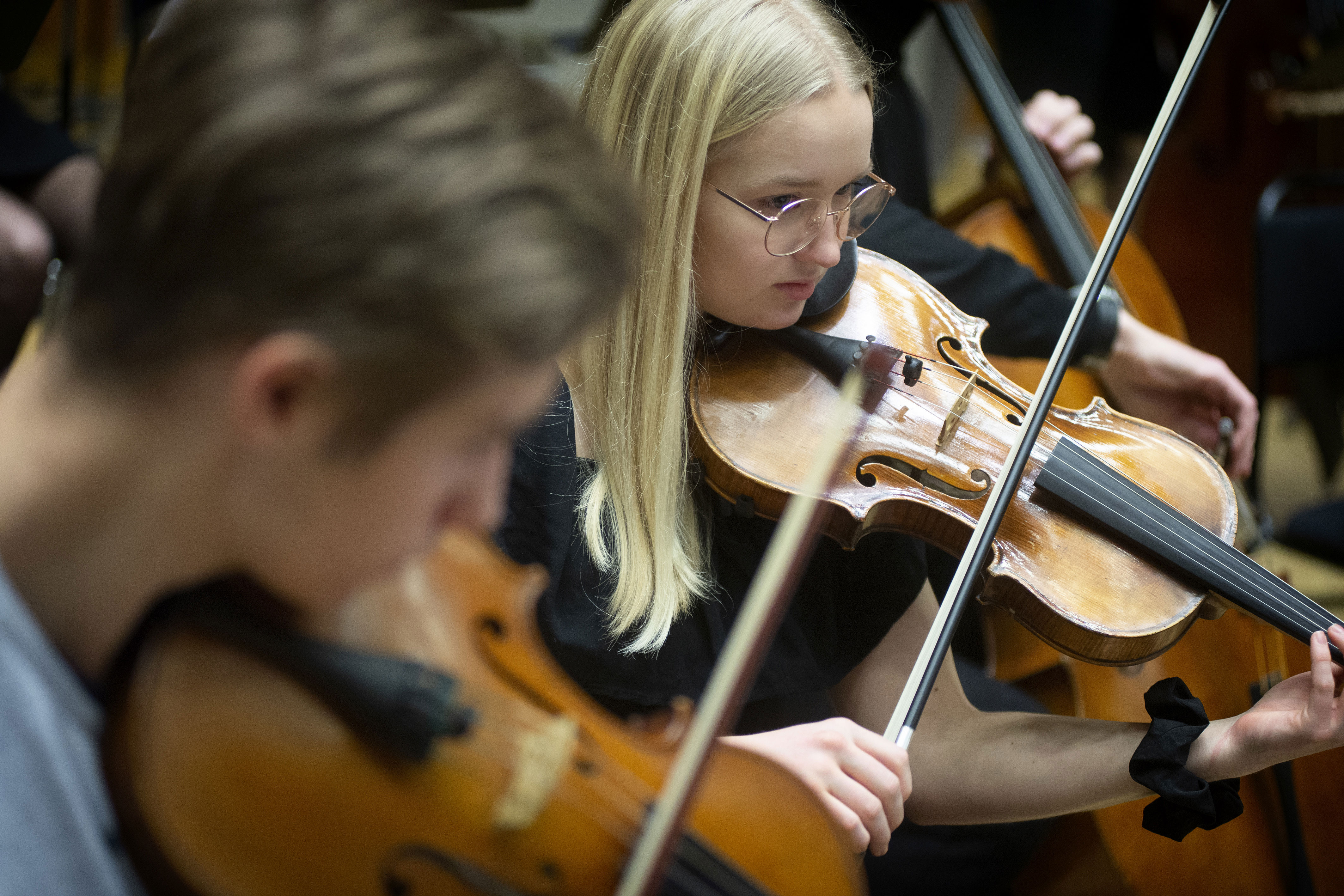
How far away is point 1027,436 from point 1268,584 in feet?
0.74

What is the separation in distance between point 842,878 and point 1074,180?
1281 mm

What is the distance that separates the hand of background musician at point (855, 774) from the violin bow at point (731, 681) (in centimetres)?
18

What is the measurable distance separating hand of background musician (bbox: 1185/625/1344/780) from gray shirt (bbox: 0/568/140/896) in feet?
2.46

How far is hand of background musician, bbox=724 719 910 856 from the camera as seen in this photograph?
0.73m

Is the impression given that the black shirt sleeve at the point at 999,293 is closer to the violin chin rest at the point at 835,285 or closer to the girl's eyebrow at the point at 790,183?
the violin chin rest at the point at 835,285

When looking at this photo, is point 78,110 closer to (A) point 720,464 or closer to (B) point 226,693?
(A) point 720,464

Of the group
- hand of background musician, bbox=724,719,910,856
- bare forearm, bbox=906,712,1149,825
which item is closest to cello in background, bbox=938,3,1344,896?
bare forearm, bbox=906,712,1149,825

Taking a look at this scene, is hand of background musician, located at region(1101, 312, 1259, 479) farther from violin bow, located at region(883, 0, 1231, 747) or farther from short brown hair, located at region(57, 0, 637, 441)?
short brown hair, located at region(57, 0, 637, 441)

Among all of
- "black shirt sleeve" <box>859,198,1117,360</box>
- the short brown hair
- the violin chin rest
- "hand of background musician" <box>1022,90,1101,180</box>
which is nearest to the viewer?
the short brown hair

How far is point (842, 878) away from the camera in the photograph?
60 cm

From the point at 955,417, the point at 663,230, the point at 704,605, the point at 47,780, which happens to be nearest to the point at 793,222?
the point at 663,230

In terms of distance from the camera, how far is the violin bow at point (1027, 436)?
79 cm

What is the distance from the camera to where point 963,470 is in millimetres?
905

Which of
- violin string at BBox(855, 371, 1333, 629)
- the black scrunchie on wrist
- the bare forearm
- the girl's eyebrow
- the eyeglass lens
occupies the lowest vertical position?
the bare forearm
